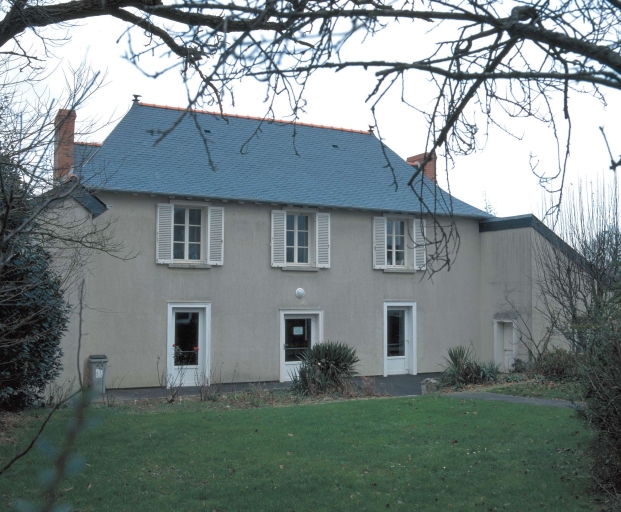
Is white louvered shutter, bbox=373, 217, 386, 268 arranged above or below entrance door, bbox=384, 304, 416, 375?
above

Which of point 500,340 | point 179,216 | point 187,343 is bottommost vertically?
point 187,343

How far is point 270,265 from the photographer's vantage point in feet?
66.0

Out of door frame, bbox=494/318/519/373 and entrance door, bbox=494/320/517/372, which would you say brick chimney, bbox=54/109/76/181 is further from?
entrance door, bbox=494/320/517/372

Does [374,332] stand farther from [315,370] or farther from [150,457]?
[150,457]

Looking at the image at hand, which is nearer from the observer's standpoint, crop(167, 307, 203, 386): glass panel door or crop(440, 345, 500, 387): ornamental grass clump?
crop(440, 345, 500, 387): ornamental grass clump

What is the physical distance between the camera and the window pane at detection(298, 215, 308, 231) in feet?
68.6

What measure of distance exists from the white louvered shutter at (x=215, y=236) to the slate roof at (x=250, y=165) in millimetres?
576

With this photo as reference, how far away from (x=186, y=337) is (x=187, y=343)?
17 cm

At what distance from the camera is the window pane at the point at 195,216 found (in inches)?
768

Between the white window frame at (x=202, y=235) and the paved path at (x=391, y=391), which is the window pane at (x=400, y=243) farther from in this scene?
the white window frame at (x=202, y=235)

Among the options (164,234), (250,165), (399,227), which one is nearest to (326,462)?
(164,234)

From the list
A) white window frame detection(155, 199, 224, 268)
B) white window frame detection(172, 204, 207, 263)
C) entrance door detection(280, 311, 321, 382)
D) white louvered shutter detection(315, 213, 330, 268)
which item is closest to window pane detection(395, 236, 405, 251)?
white louvered shutter detection(315, 213, 330, 268)

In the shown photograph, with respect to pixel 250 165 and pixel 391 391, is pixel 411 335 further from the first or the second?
pixel 250 165

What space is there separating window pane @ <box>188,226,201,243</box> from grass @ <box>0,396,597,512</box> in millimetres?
8196
